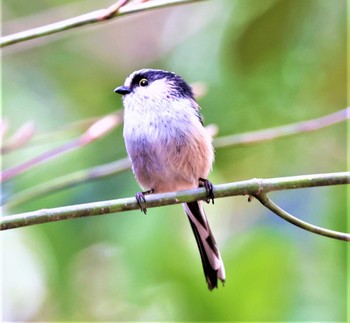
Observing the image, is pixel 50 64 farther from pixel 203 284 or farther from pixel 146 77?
pixel 203 284

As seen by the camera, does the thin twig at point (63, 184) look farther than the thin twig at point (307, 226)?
Yes

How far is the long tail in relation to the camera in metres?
2.92

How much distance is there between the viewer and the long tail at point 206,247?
9.57 feet

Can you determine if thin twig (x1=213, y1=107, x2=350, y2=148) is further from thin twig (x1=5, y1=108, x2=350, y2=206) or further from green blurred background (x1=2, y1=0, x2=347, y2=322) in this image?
green blurred background (x1=2, y1=0, x2=347, y2=322)

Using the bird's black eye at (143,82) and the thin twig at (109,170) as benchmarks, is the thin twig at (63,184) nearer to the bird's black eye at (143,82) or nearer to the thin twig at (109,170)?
the thin twig at (109,170)

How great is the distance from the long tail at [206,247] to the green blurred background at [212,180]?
0.07m

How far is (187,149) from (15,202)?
2.83ft

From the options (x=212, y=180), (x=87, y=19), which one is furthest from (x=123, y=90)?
(x=87, y=19)

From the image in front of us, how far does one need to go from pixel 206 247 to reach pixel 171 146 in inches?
19.7

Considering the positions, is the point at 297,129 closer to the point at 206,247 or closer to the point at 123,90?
the point at 206,247

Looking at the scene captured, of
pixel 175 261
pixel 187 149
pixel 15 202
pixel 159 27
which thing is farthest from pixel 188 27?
pixel 15 202

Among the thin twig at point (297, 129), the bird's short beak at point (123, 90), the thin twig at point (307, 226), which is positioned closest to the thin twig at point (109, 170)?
the thin twig at point (297, 129)

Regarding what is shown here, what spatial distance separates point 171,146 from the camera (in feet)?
9.89

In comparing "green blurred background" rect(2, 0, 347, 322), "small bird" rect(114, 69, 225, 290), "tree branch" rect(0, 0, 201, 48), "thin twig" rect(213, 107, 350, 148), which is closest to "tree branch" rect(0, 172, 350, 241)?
"tree branch" rect(0, 0, 201, 48)
